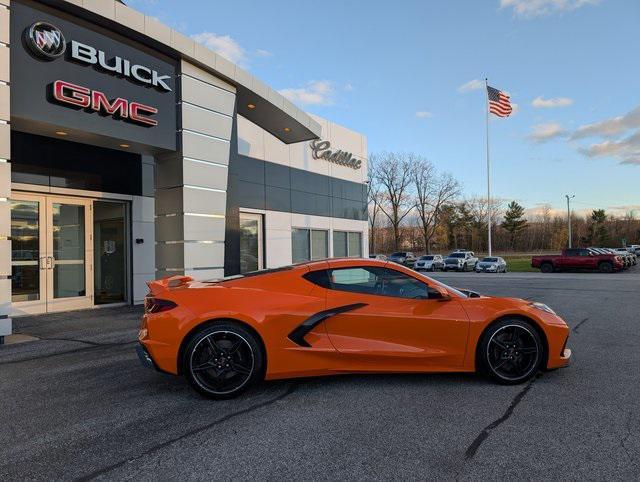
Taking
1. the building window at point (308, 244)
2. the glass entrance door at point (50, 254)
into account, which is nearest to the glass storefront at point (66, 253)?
the glass entrance door at point (50, 254)

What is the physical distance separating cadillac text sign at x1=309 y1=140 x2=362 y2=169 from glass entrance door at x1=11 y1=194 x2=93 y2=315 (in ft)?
33.2

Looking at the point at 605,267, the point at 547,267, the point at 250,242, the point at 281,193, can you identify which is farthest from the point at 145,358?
the point at 605,267

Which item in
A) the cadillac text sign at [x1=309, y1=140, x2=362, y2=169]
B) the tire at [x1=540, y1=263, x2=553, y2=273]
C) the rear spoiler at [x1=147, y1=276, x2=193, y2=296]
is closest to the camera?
the rear spoiler at [x1=147, y1=276, x2=193, y2=296]

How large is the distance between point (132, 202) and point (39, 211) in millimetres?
2137

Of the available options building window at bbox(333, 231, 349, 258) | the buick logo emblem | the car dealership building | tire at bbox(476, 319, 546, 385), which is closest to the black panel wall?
the car dealership building

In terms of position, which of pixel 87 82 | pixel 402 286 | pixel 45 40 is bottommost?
pixel 402 286

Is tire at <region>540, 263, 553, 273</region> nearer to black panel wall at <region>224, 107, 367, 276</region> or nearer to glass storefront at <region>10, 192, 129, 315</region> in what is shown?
black panel wall at <region>224, 107, 367, 276</region>

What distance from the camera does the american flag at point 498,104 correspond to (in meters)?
33.4

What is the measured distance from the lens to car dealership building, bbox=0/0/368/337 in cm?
769

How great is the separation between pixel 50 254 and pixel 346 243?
1317 centimetres

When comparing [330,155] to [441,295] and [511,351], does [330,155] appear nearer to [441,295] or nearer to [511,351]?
[441,295]

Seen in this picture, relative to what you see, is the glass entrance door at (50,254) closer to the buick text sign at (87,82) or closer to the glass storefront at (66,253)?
the glass storefront at (66,253)

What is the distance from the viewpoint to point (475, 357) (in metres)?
4.52

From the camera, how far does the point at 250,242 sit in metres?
15.9
